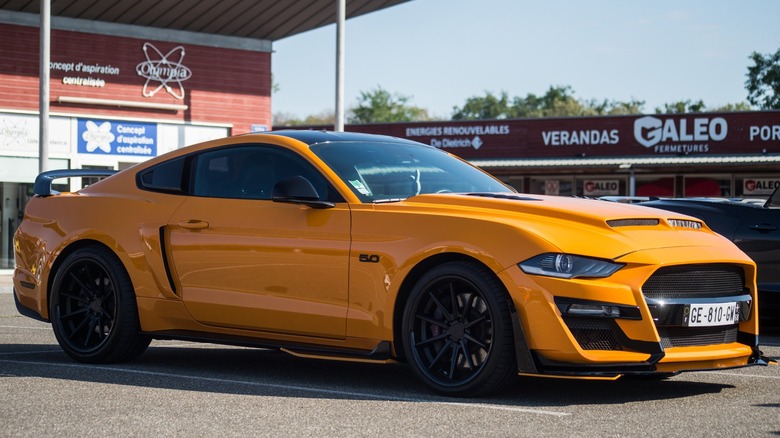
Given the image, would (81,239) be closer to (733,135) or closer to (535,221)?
(535,221)

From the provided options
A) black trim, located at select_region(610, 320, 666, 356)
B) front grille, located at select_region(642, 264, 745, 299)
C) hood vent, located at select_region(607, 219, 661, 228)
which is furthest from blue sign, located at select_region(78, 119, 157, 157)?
black trim, located at select_region(610, 320, 666, 356)

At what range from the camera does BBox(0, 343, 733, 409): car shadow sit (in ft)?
21.2

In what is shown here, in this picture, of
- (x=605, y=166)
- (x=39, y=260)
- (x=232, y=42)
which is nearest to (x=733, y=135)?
(x=605, y=166)

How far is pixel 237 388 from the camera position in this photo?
679 centimetres

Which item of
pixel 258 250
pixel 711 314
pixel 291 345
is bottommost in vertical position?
pixel 291 345

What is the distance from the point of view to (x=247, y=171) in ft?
25.0

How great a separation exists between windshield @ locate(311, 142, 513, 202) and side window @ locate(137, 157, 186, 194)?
1.11 metres

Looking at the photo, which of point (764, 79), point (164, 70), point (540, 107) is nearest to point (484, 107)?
point (540, 107)

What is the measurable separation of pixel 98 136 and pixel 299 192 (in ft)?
61.7

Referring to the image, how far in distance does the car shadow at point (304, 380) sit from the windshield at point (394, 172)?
1.16 metres

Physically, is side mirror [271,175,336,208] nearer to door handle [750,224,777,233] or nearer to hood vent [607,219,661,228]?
hood vent [607,219,661,228]

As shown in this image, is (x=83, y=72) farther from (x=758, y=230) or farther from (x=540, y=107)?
(x=540, y=107)

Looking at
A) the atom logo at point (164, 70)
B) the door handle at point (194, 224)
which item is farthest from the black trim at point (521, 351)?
the atom logo at point (164, 70)

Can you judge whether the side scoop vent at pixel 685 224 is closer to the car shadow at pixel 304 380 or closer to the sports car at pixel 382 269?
the sports car at pixel 382 269
